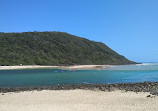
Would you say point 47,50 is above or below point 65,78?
above

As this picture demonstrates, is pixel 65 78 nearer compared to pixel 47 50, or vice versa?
pixel 65 78

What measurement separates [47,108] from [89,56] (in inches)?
3305

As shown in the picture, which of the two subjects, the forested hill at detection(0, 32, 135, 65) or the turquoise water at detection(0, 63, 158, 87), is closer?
the turquoise water at detection(0, 63, 158, 87)

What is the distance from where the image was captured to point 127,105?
460 inches

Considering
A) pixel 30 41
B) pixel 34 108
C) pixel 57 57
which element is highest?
pixel 30 41

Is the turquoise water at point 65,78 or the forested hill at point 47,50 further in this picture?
the forested hill at point 47,50

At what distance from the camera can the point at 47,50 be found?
3556 inches

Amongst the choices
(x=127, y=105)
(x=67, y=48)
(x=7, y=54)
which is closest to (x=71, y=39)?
(x=67, y=48)

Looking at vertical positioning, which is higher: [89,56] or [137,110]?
[89,56]

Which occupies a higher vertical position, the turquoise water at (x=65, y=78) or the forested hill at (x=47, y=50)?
the forested hill at (x=47, y=50)

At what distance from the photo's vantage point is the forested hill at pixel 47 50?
75019 millimetres

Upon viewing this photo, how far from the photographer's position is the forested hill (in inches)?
2953

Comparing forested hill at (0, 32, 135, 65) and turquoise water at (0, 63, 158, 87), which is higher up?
forested hill at (0, 32, 135, 65)

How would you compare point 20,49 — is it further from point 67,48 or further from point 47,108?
point 47,108
